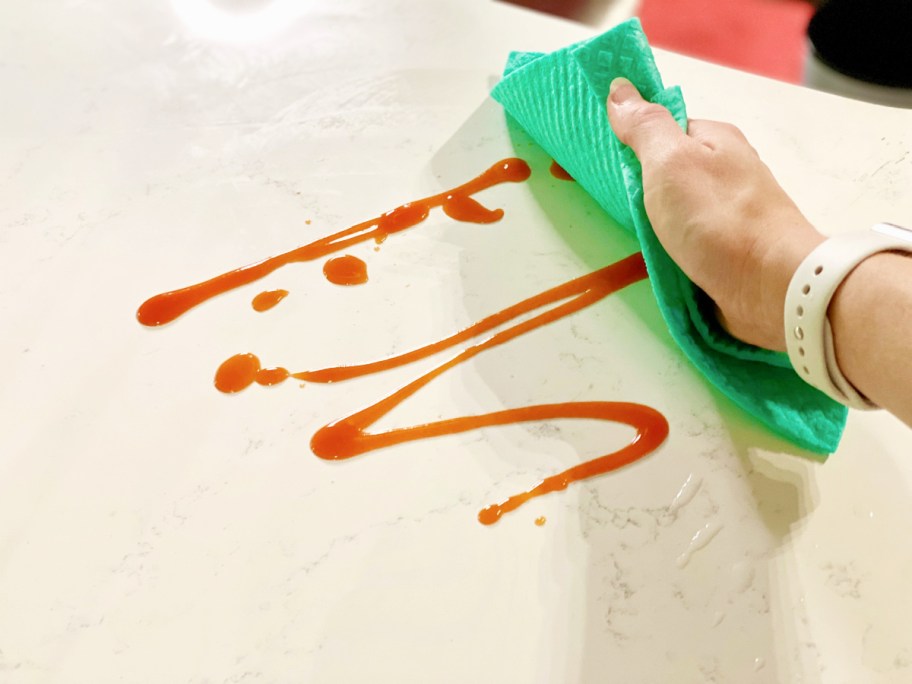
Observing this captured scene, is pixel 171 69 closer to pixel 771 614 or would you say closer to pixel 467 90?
pixel 467 90

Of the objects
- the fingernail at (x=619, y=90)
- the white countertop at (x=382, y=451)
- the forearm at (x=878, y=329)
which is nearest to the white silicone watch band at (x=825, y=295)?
the forearm at (x=878, y=329)

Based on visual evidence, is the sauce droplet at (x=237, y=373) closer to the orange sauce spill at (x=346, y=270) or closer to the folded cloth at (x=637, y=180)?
the orange sauce spill at (x=346, y=270)

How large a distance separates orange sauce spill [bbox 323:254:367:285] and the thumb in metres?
0.30

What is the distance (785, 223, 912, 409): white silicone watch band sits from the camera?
0.51m

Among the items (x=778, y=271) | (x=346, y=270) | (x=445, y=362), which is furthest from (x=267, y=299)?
(x=778, y=271)

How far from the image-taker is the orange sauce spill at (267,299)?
0.73 metres

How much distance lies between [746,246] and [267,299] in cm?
47

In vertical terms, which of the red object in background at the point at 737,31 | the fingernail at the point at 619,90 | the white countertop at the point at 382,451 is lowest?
the white countertop at the point at 382,451

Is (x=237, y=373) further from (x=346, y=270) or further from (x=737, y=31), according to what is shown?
(x=737, y=31)

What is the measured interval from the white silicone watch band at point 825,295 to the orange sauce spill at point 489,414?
0.14 m

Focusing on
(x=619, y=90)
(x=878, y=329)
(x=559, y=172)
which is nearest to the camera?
(x=878, y=329)

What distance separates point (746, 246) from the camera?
1.95 ft

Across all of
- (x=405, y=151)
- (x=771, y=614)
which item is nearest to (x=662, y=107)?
(x=405, y=151)

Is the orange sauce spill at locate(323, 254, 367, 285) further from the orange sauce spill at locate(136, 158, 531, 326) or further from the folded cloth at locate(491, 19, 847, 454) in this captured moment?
the folded cloth at locate(491, 19, 847, 454)
